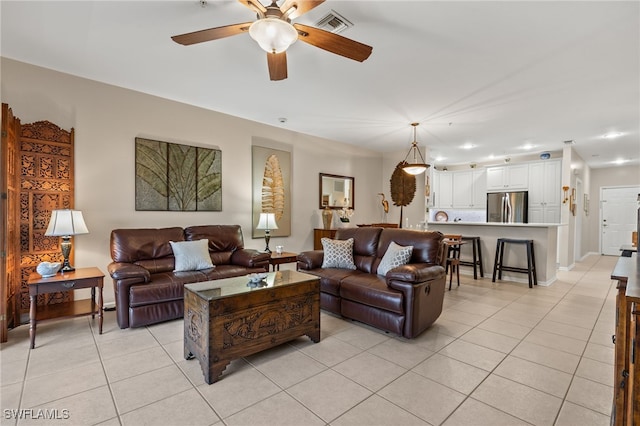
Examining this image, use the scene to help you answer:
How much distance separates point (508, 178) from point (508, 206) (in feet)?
2.38

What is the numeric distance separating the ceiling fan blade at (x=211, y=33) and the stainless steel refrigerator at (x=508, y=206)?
7538 mm

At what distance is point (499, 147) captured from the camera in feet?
21.9

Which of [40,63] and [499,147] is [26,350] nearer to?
[40,63]

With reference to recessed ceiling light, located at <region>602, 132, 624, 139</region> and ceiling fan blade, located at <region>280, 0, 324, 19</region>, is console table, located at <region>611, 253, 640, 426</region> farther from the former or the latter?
recessed ceiling light, located at <region>602, 132, 624, 139</region>

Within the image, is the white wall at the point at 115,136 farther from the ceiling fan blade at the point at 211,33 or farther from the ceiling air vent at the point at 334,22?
the ceiling air vent at the point at 334,22

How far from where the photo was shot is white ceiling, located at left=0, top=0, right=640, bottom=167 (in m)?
2.32

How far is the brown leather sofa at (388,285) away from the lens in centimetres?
282

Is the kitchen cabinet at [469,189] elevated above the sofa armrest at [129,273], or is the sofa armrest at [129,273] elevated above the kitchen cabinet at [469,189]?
the kitchen cabinet at [469,189]

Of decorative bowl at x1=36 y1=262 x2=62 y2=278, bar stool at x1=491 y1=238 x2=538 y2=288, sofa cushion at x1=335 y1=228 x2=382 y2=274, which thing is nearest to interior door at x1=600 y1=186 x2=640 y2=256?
bar stool at x1=491 y1=238 x2=538 y2=288

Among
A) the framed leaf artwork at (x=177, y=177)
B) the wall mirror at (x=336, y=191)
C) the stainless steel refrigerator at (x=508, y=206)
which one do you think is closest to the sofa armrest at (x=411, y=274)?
the framed leaf artwork at (x=177, y=177)

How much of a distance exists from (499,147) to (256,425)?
7.04 metres

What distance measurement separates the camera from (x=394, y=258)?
3.40m

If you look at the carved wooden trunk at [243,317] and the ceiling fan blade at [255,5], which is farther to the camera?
the carved wooden trunk at [243,317]

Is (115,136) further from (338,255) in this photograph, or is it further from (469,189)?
(469,189)
